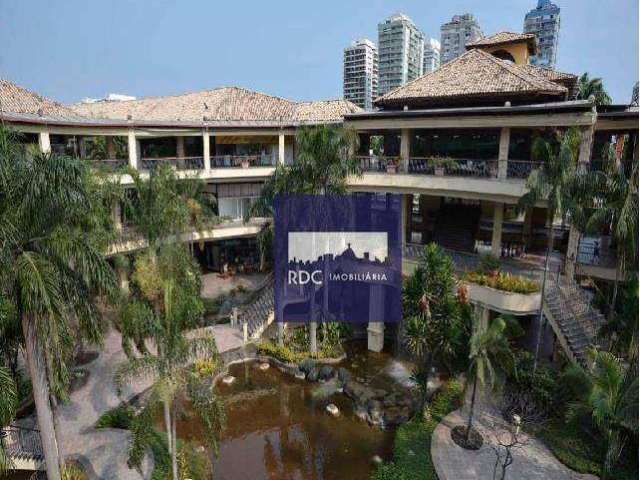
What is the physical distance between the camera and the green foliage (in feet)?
61.1

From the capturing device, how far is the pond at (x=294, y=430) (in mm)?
15125

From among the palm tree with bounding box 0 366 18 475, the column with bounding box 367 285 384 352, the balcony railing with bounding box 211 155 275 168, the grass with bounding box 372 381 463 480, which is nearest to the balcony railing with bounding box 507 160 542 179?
the column with bounding box 367 285 384 352

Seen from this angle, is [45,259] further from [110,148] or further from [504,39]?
[504,39]

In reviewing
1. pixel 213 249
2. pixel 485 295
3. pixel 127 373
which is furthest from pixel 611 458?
pixel 213 249

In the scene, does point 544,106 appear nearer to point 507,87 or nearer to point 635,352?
point 507,87

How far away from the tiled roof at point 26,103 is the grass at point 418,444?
2274 centimetres

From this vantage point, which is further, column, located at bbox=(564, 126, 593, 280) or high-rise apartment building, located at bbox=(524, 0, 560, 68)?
high-rise apartment building, located at bbox=(524, 0, 560, 68)

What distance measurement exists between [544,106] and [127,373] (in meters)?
18.2

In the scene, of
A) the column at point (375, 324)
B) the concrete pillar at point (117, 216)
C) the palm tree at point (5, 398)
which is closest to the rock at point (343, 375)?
the column at point (375, 324)

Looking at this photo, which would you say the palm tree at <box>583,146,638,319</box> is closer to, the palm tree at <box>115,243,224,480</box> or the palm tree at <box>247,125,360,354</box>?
the palm tree at <box>247,125,360,354</box>

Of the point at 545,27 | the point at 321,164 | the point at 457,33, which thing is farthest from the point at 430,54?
the point at 321,164

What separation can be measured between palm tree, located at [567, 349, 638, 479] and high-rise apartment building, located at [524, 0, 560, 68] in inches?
2627

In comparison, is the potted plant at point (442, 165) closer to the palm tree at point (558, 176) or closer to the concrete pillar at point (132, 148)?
the palm tree at point (558, 176)

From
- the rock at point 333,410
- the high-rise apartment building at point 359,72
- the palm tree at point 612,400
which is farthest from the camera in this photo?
the high-rise apartment building at point 359,72
